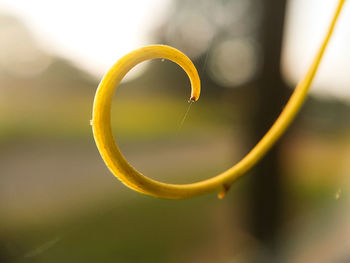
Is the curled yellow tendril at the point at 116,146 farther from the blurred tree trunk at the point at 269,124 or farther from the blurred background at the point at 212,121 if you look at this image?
the blurred tree trunk at the point at 269,124

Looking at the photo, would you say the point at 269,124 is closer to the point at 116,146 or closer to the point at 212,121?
the point at 212,121

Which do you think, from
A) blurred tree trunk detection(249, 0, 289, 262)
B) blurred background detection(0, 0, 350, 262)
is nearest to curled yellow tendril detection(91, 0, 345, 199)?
blurred background detection(0, 0, 350, 262)

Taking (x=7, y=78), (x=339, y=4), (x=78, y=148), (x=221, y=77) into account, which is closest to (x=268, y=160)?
(x=221, y=77)

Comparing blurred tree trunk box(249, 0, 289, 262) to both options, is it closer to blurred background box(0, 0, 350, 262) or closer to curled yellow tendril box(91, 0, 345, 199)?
blurred background box(0, 0, 350, 262)

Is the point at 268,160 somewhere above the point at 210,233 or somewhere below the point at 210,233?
above

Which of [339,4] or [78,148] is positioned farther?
[78,148]

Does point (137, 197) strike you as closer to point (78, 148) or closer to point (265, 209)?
point (265, 209)

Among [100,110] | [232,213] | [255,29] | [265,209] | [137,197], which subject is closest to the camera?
[100,110]
